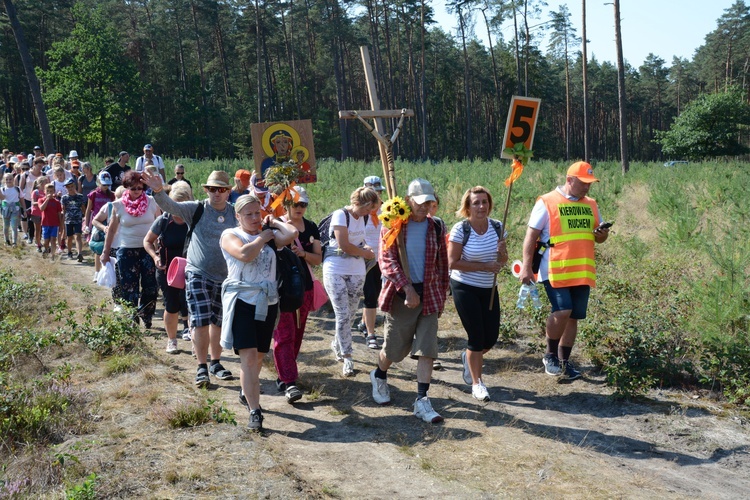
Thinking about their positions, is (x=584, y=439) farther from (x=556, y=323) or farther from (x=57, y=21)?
(x=57, y=21)

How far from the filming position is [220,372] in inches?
253

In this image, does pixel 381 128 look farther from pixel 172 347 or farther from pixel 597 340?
pixel 172 347

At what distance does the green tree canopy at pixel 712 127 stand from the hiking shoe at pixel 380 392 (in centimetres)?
3686

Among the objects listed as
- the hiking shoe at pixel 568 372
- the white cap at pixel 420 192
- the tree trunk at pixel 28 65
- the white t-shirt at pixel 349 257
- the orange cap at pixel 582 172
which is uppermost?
the tree trunk at pixel 28 65

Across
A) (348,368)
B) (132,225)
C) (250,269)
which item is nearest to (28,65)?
(132,225)

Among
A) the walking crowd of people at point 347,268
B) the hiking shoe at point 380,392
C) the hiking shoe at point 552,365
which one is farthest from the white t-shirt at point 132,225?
the hiking shoe at point 552,365

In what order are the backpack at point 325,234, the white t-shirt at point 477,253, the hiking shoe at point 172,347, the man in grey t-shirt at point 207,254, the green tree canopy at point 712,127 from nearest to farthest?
the white t-shirt at point 477,253 → the man in grey t-shirt at point 207,254 → the backpack at point 325,234 → the hiking shoe at point 172,347 → the green tree canopy at point 712,127

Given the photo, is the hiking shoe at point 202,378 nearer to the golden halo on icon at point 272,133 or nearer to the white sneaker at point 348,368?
the white sneaker at point 348,368

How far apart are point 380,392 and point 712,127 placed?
3758cm

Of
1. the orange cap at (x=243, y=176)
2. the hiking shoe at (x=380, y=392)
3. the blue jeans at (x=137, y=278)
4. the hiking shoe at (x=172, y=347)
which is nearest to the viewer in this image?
the hiking shoe at (x=380, y=392)

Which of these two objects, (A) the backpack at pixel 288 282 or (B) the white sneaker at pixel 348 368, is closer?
(A) the backpack at pixel 288 282

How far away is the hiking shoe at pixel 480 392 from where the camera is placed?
229 inches

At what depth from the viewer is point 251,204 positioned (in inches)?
196

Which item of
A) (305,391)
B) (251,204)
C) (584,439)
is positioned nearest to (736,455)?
(584,439)
